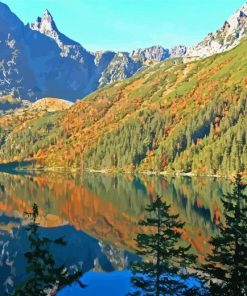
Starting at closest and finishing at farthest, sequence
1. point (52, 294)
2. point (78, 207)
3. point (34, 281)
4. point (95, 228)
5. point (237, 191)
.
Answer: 1. point (34, 281)
2. point (237, 191)
3. point (52, 294)
4. point (95, 228)
5. point (78, 207)

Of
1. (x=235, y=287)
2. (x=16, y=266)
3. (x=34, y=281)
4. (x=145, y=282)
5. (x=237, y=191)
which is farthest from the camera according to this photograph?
(x=16, y=266)

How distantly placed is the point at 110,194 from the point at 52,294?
412 feet

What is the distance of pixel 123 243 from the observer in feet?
282

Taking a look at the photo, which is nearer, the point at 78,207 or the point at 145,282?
the point at 145,282

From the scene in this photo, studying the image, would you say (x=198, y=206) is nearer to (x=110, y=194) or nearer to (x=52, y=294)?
(x=110, y=194)

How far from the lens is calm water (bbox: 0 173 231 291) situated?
2916 inches

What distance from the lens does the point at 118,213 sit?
12500 cm

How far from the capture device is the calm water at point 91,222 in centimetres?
7406

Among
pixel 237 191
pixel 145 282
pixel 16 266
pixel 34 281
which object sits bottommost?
pixel 16 266

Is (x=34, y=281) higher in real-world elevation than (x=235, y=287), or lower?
higher

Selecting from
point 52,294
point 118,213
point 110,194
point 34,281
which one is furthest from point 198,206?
point 34,281

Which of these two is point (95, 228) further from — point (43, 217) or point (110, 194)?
point (110, 194)

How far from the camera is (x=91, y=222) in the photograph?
377 ft

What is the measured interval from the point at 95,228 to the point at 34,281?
3577 inches
